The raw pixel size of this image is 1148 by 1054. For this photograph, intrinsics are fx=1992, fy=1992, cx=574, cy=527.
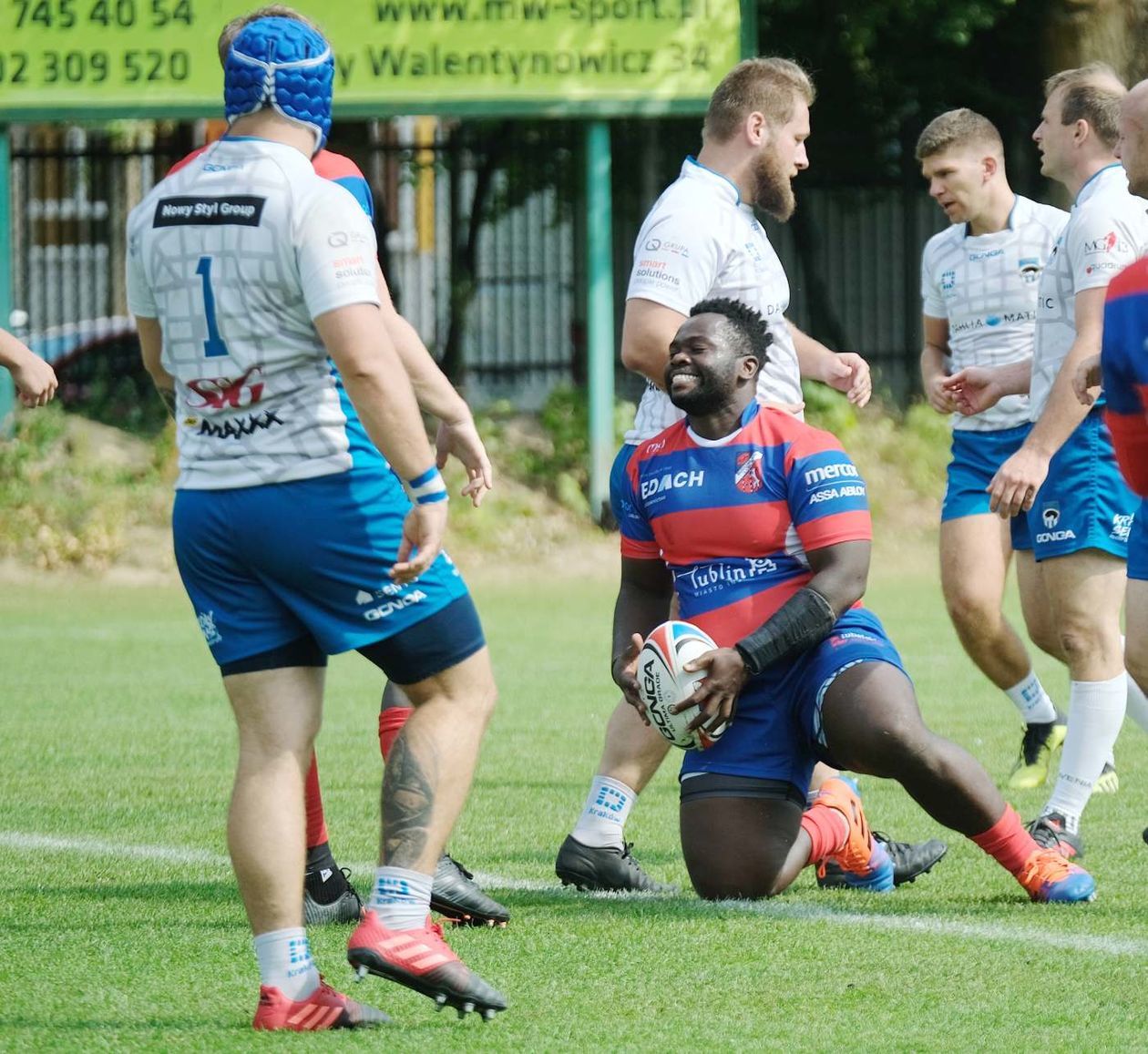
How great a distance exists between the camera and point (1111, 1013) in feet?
14.1

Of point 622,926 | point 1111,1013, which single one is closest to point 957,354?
point 622,926

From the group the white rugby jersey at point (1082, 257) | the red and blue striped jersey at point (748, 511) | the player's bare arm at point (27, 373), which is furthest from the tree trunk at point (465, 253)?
the red and blue striped jersey at point (748, 511)

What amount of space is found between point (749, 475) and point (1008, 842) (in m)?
1.23

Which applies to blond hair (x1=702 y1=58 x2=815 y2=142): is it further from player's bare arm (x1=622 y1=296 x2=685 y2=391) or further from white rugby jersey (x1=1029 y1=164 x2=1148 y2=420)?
white rugby jersey (x1=1029 y1=164 x2=1148 y2=420)

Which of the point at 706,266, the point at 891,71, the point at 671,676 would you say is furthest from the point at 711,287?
the point at 891,71

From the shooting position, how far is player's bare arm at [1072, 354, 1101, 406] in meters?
5.29

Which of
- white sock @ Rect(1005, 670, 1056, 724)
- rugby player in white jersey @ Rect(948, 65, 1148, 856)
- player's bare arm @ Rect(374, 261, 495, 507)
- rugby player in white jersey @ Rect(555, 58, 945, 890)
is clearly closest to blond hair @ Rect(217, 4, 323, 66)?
player's bare arm @ Rect(374, 261, 495, 507)

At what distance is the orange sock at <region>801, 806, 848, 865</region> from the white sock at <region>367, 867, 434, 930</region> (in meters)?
1.69

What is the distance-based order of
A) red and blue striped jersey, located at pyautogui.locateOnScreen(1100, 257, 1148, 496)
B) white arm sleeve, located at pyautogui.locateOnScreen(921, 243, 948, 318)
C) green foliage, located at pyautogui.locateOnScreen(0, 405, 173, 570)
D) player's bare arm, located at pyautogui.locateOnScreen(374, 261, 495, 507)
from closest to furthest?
red and blue striped jersey, located at pyautogui.locateOnScreen(1100, 257, 1148, 496) < player's bare arm, located at pyautogui.locateOnScreen(374, 261, 495, 507) < white arm sleeve, located at pyautogui.locateOnScreen(921, 243, 948, 318) < green foliage, located at pyautogui.locateOnScreen(0, 405, 173, 570)

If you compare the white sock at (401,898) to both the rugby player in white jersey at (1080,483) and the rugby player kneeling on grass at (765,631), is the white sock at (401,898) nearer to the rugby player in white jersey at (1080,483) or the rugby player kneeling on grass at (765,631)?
the rugby player kneeling on grass at (765,631)

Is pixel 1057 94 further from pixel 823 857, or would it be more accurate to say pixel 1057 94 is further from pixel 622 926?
pixel 622 926

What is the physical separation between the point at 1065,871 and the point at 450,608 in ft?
7.09

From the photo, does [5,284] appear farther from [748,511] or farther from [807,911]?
[807,911]

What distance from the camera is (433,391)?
4836mm
